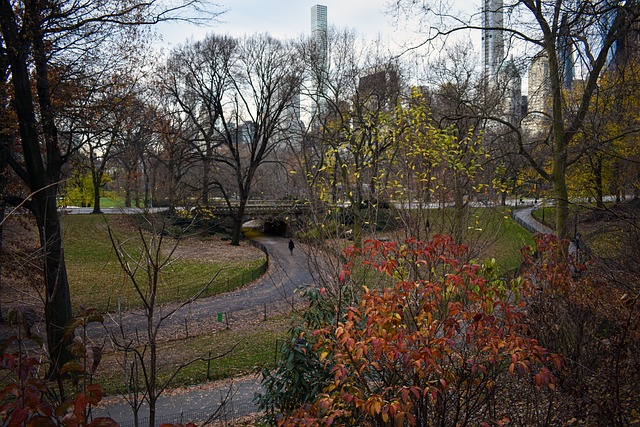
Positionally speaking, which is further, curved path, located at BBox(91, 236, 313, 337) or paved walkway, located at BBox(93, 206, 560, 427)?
curved path, located at BBox(91, 236, 313, 337)

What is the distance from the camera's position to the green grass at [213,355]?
1234 cm

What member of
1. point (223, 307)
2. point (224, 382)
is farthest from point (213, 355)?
point (223, 307)

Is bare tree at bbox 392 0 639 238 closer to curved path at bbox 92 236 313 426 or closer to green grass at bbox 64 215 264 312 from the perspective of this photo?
curved path at bbox 92 236 313 426

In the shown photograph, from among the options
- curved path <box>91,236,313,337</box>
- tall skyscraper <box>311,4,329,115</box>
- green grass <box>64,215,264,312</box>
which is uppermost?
tall skyscraper <box>311,4,329,115</box>

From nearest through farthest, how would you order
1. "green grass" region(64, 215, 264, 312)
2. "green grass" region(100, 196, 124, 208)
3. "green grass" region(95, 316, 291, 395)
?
"green grass" region(95, 316, 291, 395), "green grass" region(64, 215, 264, 312), "green grass" region(100, 196, 124, 208)

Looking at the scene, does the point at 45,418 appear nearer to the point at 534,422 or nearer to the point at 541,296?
the point at 534,422

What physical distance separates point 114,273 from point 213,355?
12.4 metres

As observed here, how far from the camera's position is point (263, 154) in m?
39.2

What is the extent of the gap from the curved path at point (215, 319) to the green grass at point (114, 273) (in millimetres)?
1004

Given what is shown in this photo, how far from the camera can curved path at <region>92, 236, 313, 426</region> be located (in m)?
9.95

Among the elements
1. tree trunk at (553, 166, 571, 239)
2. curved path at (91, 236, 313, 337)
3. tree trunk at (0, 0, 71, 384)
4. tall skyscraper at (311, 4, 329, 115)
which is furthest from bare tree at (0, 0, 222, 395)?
tall skyscraper at (311, 4, 329, 115)

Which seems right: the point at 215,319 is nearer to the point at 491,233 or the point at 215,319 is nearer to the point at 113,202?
the point at 491,233

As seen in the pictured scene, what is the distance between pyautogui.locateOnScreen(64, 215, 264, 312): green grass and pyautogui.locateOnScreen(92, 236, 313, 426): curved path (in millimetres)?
1004

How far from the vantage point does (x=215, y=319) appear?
1969 centimetres
